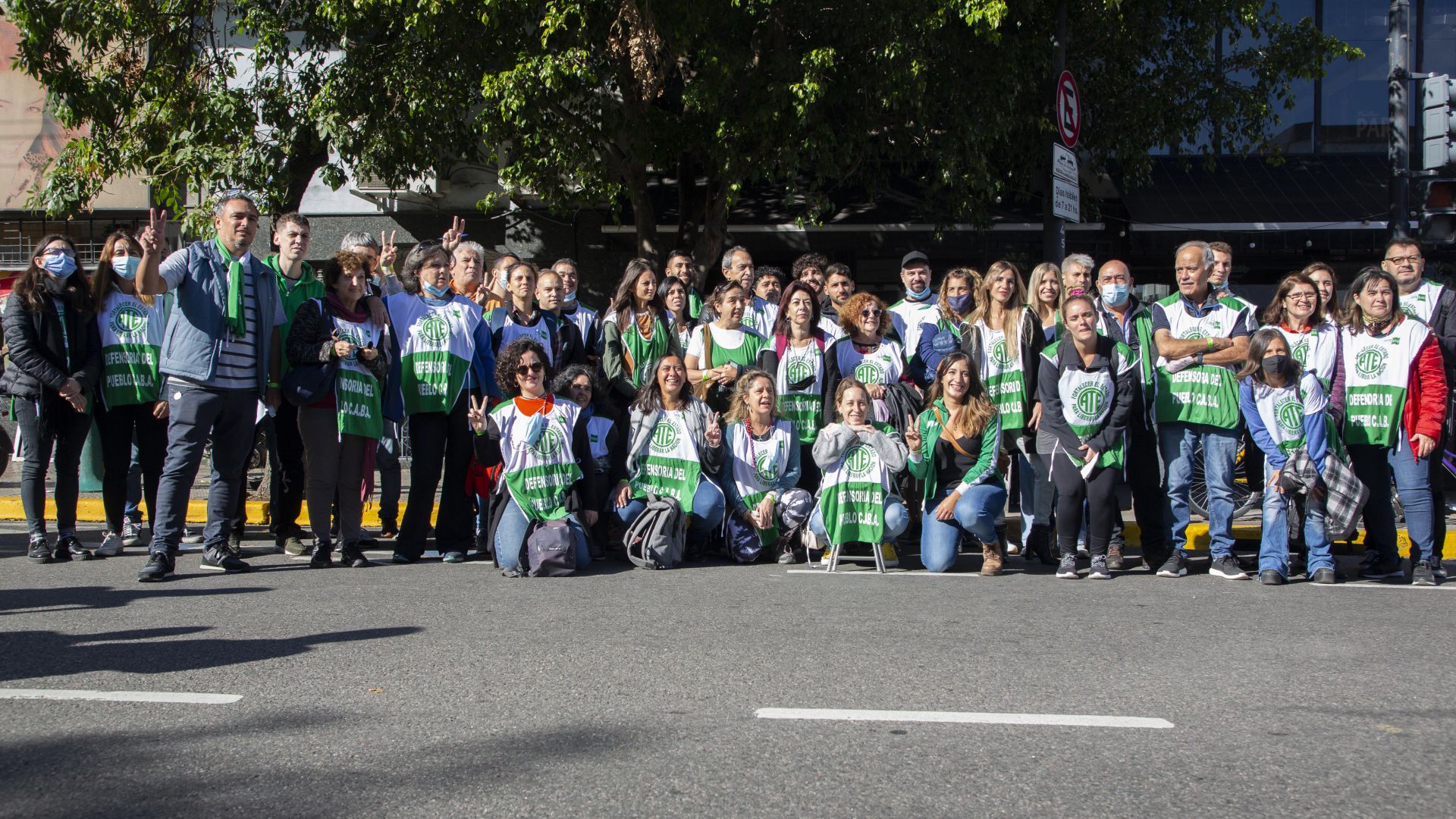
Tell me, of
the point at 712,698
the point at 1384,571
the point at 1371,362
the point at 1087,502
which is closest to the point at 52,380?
the point at 712,698

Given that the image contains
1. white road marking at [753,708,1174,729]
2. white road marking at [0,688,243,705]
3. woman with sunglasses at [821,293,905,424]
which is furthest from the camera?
woman with sunglasses at [821,293,905,424]

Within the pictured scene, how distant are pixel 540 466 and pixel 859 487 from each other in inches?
75.9

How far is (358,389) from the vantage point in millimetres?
7641

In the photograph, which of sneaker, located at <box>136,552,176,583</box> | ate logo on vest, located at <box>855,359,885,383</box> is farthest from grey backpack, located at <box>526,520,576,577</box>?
ate logo on vest, located at <box>855,359,885,383</box>

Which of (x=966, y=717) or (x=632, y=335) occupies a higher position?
(x=632, y=335)

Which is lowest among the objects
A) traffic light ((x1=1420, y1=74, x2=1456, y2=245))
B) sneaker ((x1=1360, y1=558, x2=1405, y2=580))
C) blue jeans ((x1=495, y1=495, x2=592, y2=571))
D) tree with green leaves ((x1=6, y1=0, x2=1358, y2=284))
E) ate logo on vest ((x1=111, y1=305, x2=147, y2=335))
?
sneaker ((x1=1360, y1=558, x2=1405, y2=580))

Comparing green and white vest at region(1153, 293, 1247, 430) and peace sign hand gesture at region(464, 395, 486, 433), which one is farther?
peace sign hand gesture at region(464, 395, 486, 433)

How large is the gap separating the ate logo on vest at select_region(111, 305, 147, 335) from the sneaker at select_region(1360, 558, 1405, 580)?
7757mm

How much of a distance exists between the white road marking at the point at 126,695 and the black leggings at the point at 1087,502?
15.6 ft

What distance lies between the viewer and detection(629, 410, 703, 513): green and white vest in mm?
7996

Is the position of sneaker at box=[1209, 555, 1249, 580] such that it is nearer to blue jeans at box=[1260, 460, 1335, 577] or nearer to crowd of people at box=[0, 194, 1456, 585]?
crowd of people at box=[0, 194, 1456, 585]

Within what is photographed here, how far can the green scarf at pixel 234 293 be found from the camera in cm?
714

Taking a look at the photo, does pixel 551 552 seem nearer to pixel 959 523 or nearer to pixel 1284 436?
pixel 959 523

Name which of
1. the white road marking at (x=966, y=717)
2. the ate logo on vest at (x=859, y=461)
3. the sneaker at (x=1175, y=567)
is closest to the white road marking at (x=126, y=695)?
the white road marking at (x=966, y=717)
